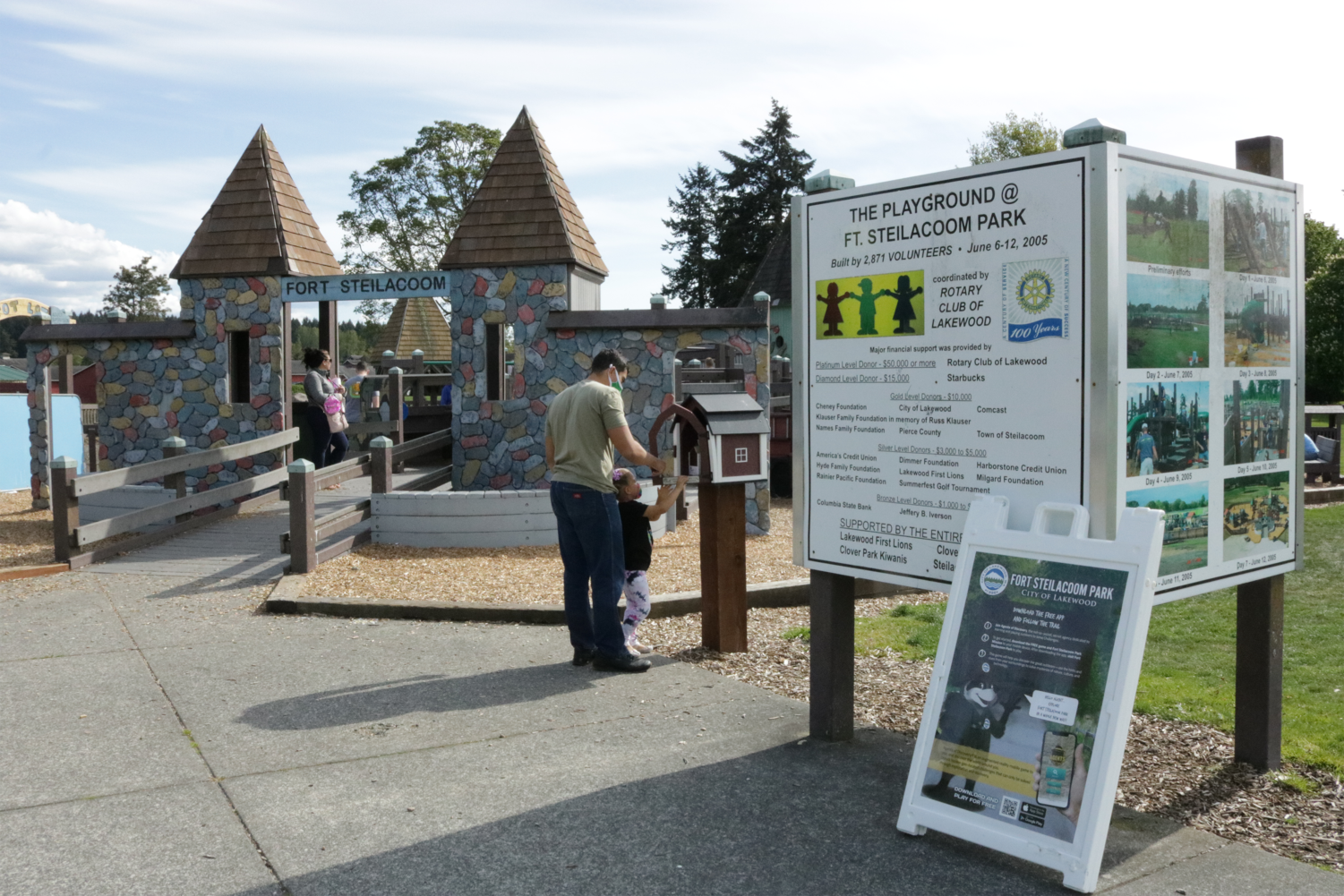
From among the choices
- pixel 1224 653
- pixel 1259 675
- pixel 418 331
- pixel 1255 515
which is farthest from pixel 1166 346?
pixel 418 331

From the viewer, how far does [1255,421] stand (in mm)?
4547

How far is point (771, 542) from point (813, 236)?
7369 millimetres

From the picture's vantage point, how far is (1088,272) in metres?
3.91

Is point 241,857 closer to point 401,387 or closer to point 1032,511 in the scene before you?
point 1032,511

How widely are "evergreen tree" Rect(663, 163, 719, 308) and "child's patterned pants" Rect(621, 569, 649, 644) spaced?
40495 millimetres

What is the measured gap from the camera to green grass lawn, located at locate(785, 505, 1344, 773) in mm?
5227

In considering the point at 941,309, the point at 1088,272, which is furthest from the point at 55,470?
the point at 1088,272

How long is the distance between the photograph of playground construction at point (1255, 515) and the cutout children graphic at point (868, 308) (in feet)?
5.06

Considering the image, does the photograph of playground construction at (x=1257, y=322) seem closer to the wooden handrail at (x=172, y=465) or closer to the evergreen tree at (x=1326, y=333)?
the wooden handrail at (x=172, y=465)

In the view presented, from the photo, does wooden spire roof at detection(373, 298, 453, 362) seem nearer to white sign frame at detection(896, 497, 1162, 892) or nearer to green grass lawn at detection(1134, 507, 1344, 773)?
green grass lawn at detection(1134, 507, 1344, 773)

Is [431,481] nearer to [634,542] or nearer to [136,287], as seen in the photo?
[634,542]

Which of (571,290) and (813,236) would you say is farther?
(571,290)

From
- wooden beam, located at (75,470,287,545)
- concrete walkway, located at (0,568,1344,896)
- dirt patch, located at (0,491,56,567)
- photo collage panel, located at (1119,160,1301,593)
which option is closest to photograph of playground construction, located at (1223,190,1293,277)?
photo collage panel, located at (1119,160,1301,593)

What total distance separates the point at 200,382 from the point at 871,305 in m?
11.7
